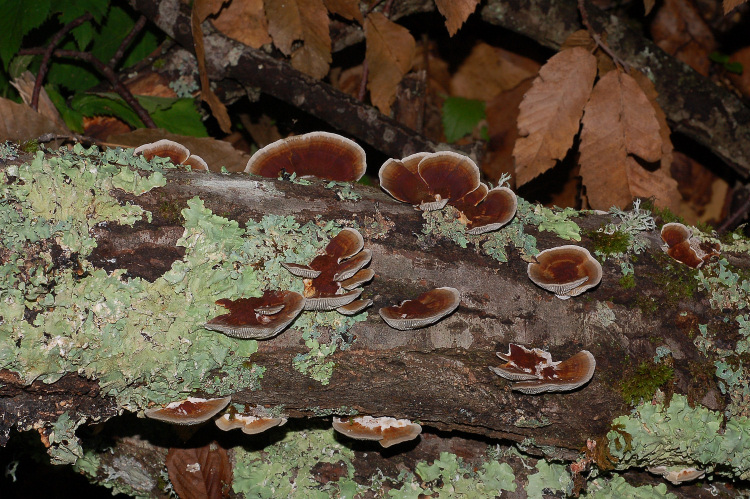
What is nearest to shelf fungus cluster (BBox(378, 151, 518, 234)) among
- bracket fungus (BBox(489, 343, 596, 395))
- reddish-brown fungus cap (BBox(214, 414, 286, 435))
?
bracket fungus (BBox(489, 343, 596, 395))

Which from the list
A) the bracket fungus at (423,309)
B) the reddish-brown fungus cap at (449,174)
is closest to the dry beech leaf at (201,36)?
the reddish-brown fungus cap at (449,174)

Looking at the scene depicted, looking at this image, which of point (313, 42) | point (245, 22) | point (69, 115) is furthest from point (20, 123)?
point (313, 42)

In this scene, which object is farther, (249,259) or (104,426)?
(104,426)

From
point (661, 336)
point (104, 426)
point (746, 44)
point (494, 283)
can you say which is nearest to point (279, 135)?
point (104, 426)

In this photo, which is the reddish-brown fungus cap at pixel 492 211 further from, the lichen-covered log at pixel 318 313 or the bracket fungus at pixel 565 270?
the bracket fungus at pixel 565 270

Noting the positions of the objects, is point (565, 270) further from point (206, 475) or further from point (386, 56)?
point (386, 56)

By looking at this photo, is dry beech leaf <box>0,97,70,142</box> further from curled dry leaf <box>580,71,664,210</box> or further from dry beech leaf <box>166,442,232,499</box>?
curled dry leaf <box>580,71,664,210</box>

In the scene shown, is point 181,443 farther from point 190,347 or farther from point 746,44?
point 746,44
